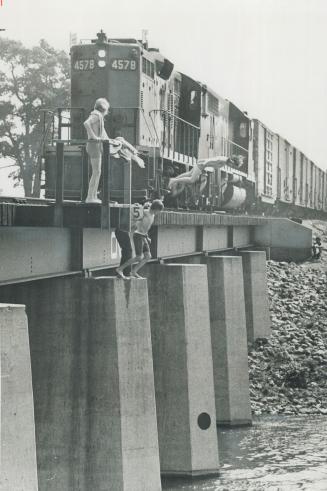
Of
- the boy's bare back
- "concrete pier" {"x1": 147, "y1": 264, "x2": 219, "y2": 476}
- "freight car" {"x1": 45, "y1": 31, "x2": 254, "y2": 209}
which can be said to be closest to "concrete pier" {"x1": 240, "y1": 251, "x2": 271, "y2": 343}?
"freight car" {"x1": 45, "y1": 31, "x2": 254, "y2": 209}

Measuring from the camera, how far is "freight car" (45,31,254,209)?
72.5ft

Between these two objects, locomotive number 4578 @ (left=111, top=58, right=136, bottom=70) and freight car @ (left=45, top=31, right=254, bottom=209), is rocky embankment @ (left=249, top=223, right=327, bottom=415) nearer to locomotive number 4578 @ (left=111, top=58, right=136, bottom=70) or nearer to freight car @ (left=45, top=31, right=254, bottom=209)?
freight car @ (left=45, top=31, right=254, bottom=209)

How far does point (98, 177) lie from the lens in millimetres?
13672

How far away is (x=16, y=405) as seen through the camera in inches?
414

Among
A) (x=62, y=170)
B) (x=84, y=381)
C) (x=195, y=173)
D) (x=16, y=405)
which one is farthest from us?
(x=195, y=173)

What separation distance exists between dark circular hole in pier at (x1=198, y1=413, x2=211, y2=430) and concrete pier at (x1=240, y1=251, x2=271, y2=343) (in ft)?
36.5

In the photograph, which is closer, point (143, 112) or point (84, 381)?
point (84, 381)

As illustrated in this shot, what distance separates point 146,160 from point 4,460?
511 inches

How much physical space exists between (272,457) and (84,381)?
6469 mm

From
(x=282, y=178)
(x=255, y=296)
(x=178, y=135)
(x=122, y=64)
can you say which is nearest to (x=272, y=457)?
(x=122, y=64)

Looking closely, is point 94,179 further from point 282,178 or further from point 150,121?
point 282,178

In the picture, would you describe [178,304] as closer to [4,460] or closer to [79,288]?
[79,288]

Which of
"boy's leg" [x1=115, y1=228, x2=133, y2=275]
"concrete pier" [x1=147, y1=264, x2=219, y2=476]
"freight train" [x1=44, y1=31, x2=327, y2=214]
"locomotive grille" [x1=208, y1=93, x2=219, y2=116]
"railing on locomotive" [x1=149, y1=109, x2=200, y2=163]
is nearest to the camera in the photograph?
"boy's leg" [x1=115, y1=228, x2=133, y2=275]

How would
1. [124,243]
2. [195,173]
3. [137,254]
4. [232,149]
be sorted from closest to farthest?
[124,243]
[137,254]
[195,173]
[232,149]
